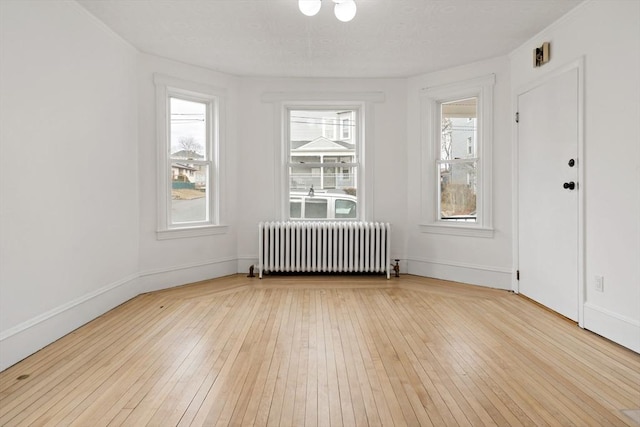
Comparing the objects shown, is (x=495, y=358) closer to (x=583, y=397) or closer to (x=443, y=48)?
(x=583, y=397)

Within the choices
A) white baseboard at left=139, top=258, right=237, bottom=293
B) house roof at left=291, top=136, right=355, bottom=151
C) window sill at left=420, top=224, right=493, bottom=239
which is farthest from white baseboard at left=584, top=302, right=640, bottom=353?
white baseboard at left=139, top=258, right=237, bottom=293

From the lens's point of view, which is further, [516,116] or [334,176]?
[334,176]

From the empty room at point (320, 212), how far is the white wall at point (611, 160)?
2cm

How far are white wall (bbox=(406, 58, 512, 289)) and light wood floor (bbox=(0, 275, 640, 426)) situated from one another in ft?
2.67

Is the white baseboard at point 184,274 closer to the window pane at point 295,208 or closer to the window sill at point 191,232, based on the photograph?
the window sill at point 191,232

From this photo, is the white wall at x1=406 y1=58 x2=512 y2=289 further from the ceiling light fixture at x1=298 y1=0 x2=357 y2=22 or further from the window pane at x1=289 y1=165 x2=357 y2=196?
the ceiling light fixture at x1=298 y1=0 x2=357 y2=22

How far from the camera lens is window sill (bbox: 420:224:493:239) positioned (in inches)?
180

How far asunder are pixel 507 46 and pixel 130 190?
418cm

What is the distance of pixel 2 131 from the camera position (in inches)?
94.1

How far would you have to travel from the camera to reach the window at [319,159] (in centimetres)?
533

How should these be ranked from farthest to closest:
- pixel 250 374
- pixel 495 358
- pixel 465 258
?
pixel 465 258, pixel 495 358, pixel 250 374

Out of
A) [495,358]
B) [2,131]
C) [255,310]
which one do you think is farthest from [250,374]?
[2,131]

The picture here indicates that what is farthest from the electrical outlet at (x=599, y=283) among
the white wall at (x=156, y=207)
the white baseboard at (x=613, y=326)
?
the white wall at (x=156, y=207)

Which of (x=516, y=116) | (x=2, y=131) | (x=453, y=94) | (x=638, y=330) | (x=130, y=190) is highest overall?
(x=453, y=94)
